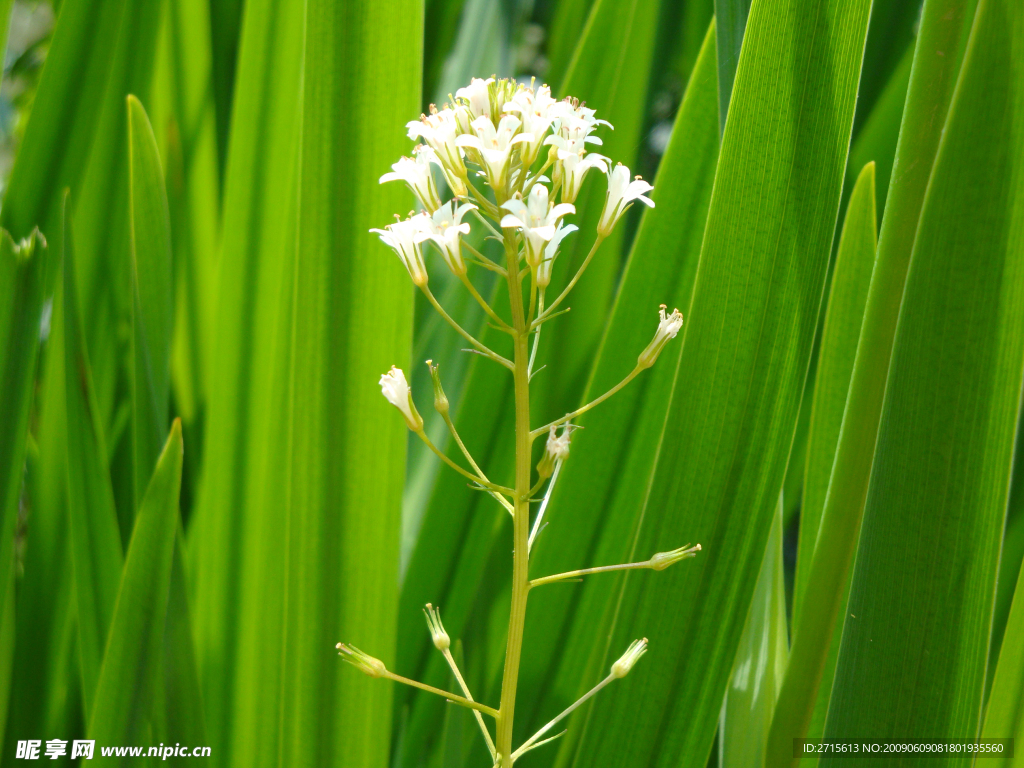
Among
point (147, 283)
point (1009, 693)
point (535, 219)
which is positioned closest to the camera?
point (535, 219)

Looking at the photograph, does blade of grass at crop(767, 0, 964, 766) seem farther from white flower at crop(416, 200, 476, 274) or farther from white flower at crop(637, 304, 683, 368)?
white flower at crop(416, 200, 476, 274)

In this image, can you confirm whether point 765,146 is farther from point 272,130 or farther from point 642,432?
point 272,130

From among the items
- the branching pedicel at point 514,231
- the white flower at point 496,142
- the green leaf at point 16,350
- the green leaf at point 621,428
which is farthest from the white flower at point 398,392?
the green leaf at point 16,350

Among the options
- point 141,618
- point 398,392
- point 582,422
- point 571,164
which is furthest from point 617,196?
point 141,618

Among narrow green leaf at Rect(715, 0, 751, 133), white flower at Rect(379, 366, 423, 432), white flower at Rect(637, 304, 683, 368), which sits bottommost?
white flower at Rect(379, 366, 423, 432)

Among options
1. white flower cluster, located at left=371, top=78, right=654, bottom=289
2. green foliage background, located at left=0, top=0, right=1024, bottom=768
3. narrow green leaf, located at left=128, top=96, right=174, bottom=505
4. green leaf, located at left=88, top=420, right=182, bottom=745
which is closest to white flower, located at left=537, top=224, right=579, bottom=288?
white flower cluster, located at left=371, top=78, right=654, bottom=289

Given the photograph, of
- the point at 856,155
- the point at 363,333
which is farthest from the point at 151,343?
the point at 856,155

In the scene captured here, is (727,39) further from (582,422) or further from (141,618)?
(141,618)
